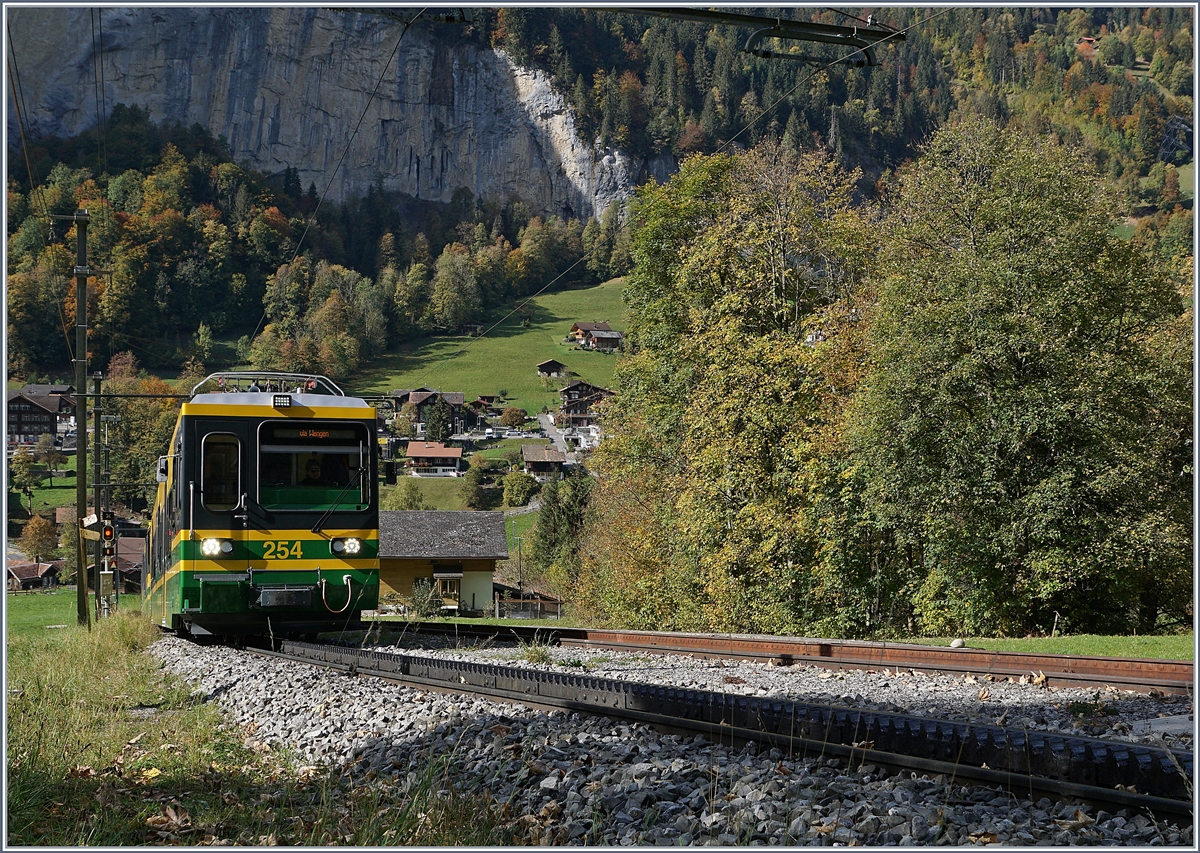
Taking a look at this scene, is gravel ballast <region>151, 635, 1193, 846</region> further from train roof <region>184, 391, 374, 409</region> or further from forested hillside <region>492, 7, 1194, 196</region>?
forested hillside <region>492, 7, 1194, 196</region>

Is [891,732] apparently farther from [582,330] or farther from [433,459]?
[582,330]

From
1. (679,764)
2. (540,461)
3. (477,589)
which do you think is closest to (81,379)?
(679,764)

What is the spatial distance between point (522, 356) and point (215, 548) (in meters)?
109

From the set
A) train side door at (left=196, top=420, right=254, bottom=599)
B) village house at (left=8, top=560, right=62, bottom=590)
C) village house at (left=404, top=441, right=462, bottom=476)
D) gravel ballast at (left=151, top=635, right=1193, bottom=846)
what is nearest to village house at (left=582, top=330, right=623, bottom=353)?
village house at (left=404, top=441, right=462, bottom=476)

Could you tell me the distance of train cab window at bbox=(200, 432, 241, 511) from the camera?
11.6m

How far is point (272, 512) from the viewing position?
11.8 metres

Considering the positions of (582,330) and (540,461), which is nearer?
(540,461)

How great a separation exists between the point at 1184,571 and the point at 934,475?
5433 mm

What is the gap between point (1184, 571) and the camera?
1936 cm

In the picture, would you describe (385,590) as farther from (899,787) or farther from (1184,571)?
(899,787)

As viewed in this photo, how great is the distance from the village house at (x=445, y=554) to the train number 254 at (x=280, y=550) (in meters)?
37.1

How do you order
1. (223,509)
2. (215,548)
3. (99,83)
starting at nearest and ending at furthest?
1. (215,548)
2. (223,509)
3. (99,83)

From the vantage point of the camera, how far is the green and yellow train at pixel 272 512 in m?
11.6

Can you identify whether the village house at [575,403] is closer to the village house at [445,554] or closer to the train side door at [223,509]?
the village house at [445,554]
